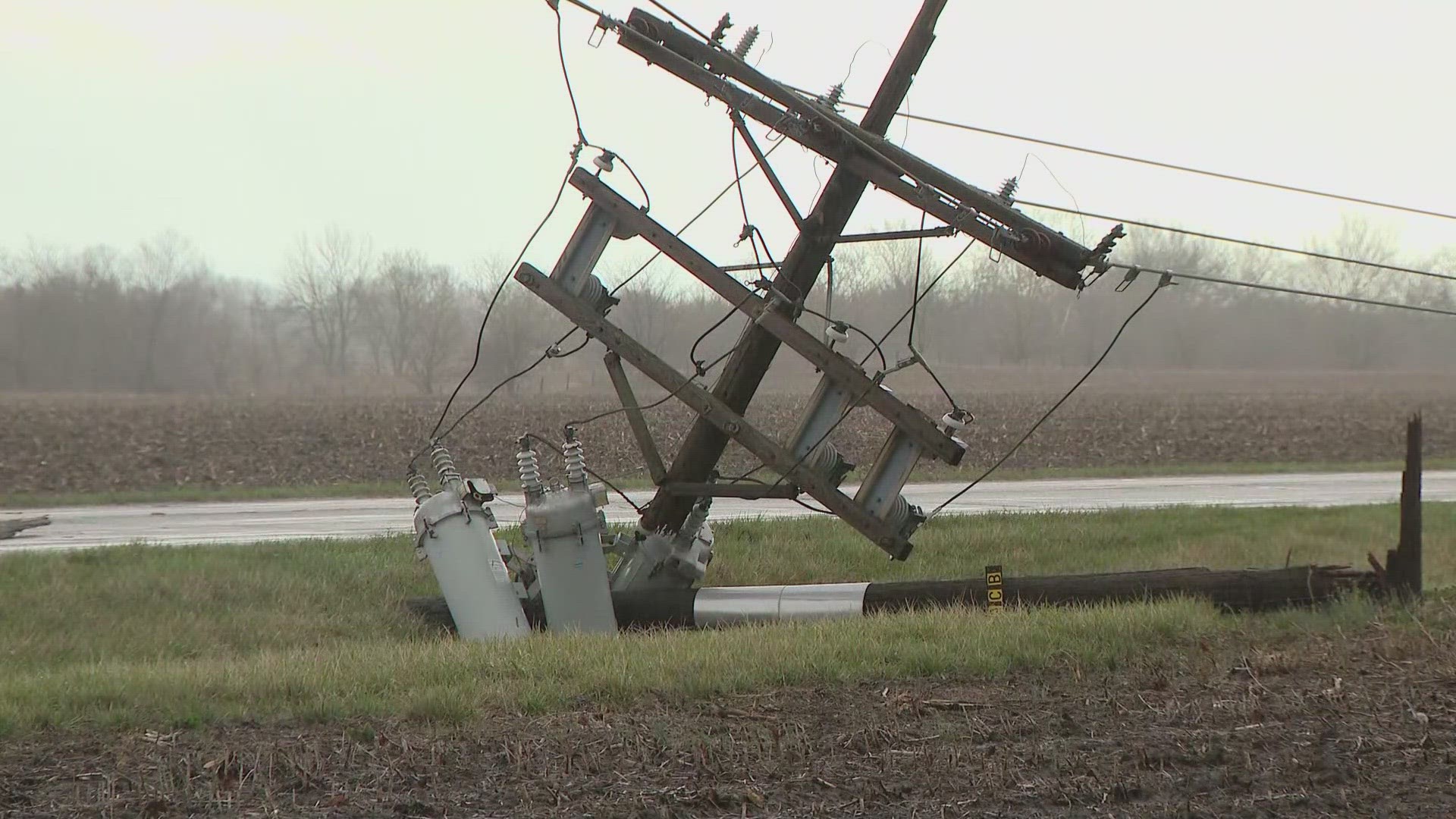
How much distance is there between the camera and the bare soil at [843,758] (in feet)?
17.2

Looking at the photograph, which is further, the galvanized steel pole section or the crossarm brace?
the galvanized steel pole section

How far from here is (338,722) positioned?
6.66 metres

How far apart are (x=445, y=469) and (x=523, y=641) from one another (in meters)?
3.12

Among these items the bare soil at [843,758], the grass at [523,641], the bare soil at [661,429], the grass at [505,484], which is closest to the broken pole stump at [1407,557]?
the grass at [523,641]

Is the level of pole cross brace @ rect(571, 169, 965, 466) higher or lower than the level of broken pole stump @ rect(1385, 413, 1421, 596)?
higher

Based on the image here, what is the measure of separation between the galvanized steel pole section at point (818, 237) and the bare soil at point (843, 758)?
405 cm

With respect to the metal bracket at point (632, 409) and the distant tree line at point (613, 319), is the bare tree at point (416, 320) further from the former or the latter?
the metal bracket at point (632, 409)

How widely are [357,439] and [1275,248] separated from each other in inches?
1056

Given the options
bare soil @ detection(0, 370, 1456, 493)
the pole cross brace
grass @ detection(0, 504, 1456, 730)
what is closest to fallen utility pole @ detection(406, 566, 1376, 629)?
grass @ detection(0, 504, 1456, 730)

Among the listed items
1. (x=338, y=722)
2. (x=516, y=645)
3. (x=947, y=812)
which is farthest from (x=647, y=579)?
(x=947, y=812)

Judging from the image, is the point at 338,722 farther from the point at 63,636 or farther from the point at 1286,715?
the point at 63,636

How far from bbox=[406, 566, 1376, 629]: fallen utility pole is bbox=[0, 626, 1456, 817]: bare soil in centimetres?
247

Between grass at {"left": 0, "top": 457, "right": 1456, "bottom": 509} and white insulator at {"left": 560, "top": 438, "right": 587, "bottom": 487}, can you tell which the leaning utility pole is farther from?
grass at {"left": 0, "top": 457, "right": 1456, "bottom": 509}

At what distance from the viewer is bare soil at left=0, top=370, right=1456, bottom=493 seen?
98.4 feet
